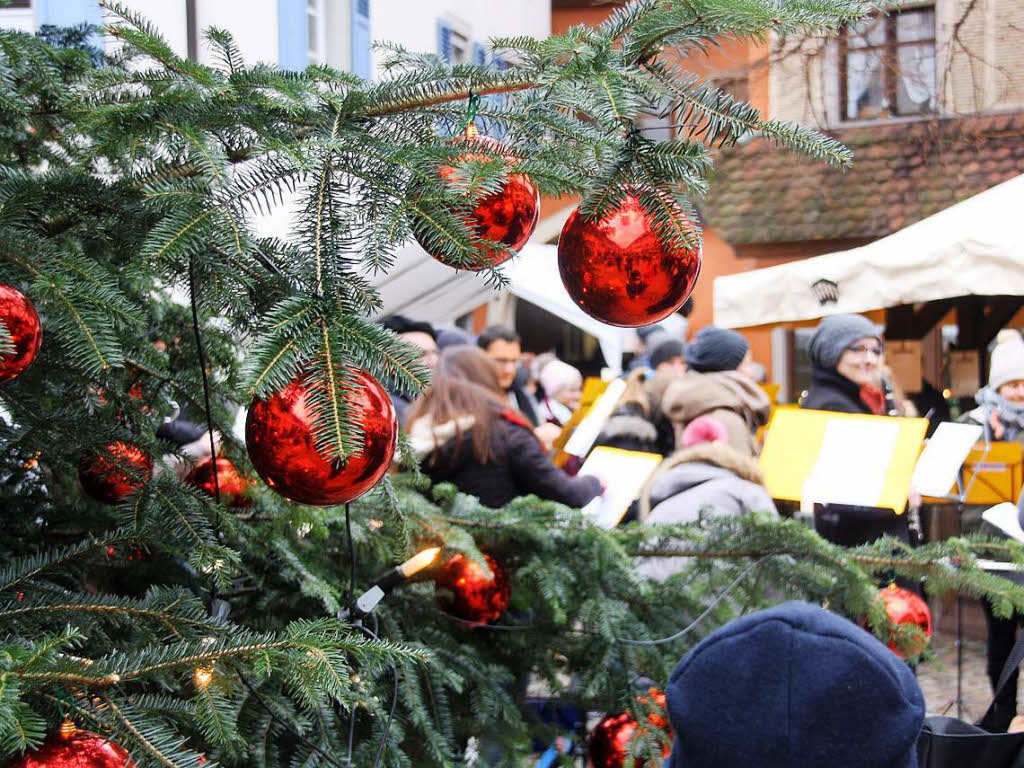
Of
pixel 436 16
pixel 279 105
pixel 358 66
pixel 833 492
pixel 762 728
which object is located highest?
pixel 436 16

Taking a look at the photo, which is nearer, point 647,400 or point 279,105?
point 279,105

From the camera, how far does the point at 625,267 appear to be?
5.76ft

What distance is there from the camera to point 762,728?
137cm

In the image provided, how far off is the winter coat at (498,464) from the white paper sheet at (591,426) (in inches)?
42.6

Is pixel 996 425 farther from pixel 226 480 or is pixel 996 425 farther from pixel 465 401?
pixel 226 480

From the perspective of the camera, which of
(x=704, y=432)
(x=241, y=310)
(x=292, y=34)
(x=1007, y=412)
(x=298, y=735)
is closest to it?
(x=241, y=310)

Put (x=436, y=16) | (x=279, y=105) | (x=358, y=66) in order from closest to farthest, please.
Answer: (x=279, y=105)
(x=358, y=66)
(x=436, y=16)

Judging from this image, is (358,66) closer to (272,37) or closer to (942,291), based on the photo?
(272,37)

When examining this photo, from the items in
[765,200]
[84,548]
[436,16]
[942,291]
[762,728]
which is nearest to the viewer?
[762,728]

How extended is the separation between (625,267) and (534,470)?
100 inches

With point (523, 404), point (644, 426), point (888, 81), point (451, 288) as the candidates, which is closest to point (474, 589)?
point (644, 426)

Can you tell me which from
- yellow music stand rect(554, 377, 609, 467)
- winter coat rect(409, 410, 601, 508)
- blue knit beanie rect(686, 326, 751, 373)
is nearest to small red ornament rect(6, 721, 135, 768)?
winter coat rect(409, 410, 601, 508)

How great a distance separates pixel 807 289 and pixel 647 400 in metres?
1.15

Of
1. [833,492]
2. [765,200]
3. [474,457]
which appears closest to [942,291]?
[833,492]
